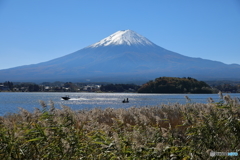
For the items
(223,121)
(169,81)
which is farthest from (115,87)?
(223,121)

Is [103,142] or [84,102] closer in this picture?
[103,142]

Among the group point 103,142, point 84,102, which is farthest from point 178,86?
point 103,142

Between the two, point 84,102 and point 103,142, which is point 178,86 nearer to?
point 84,102

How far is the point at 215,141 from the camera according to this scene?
8.03m

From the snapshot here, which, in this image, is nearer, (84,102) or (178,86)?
(84,102)

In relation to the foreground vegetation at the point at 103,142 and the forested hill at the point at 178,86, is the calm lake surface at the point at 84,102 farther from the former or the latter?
the foreground vegetation at the point at 103,142

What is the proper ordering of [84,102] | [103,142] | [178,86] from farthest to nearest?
[178,86], [84,102], [103,142]

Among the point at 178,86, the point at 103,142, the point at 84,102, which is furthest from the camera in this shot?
the point at 178,86

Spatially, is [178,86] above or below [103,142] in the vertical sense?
above

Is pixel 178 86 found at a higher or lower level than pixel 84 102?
higher

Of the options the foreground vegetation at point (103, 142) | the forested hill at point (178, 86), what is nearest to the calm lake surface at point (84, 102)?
the forested hill at point (178, 86)

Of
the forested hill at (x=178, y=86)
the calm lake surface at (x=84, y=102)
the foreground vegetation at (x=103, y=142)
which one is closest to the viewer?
the foreground vegetation at (x=103, y=142)

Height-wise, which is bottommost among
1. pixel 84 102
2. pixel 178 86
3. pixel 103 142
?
pixel 84 102

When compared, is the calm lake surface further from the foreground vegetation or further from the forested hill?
the foreground vegetation
